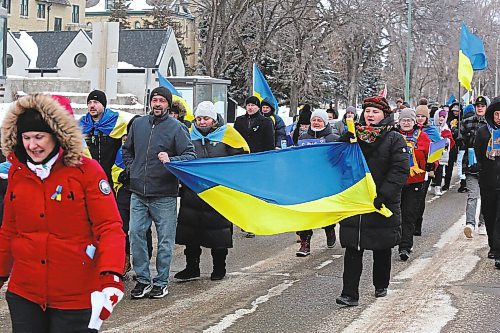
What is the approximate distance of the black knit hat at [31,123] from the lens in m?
4.31

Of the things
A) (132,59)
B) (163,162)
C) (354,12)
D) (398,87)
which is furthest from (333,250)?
(398,87)

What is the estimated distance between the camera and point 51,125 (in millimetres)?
4305

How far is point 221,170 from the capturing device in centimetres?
841

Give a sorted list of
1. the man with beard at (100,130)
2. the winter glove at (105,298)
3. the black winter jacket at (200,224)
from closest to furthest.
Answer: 1. the winter glove at (105,298)
2. the man with beard at (100,130)
3. the black winter jacket at (200,224)

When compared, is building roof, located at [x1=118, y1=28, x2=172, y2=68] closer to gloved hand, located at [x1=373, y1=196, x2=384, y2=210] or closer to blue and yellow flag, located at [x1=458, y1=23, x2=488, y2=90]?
blue and yellow flag, located at [x1=458, y1=23, x2=488, y2=90]

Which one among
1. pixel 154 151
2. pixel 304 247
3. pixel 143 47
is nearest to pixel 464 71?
pixel 304 247

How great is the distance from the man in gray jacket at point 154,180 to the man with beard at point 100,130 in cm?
49

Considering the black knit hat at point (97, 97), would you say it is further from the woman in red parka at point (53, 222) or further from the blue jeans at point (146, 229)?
the woman in red parka at point (53, 222)

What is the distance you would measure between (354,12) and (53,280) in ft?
110

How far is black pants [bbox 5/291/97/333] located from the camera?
4332 millimetres

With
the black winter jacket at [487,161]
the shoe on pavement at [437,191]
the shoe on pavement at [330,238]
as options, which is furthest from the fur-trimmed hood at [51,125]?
the shoe on pavement at [437,191]

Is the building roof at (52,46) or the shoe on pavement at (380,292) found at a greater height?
the building roof at (52,46)

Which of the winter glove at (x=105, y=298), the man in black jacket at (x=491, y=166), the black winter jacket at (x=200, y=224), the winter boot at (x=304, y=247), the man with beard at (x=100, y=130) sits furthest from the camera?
the winter boot at (x=304, y=247)

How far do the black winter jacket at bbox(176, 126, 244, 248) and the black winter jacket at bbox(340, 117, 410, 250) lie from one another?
146cm
